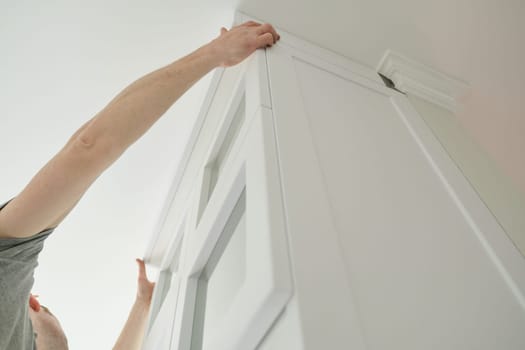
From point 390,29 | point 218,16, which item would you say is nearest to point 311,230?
point 218,16

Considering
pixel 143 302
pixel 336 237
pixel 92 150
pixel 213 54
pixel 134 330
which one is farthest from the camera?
pixel 143 302

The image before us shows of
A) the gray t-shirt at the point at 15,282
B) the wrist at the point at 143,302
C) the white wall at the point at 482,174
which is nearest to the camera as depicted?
the gray t-shirt at the point at 15,282

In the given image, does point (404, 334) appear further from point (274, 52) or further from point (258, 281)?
point (274, 52)

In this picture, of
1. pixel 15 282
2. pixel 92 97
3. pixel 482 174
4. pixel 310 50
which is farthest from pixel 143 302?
pixel 482 174

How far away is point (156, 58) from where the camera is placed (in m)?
1.12

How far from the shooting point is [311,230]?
0.41 meters

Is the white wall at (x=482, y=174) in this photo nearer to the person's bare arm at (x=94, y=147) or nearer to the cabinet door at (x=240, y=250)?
the cabinet door at (x=240, y=250)

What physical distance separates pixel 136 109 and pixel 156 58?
61 centimetres

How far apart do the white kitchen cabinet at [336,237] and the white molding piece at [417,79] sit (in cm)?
22

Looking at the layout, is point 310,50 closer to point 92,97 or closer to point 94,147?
point 94,147

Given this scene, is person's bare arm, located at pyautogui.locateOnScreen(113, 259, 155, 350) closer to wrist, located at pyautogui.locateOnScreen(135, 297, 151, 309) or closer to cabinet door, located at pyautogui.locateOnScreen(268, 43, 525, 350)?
wrist, located at pyautogui.locateOnScreen(135, 297, 151, 309)

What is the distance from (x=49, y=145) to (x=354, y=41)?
131 cm

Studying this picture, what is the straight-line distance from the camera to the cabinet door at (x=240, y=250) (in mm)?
358

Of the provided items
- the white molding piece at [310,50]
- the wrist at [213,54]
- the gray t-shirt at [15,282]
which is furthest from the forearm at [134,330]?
the white molding piece at [310,50]
